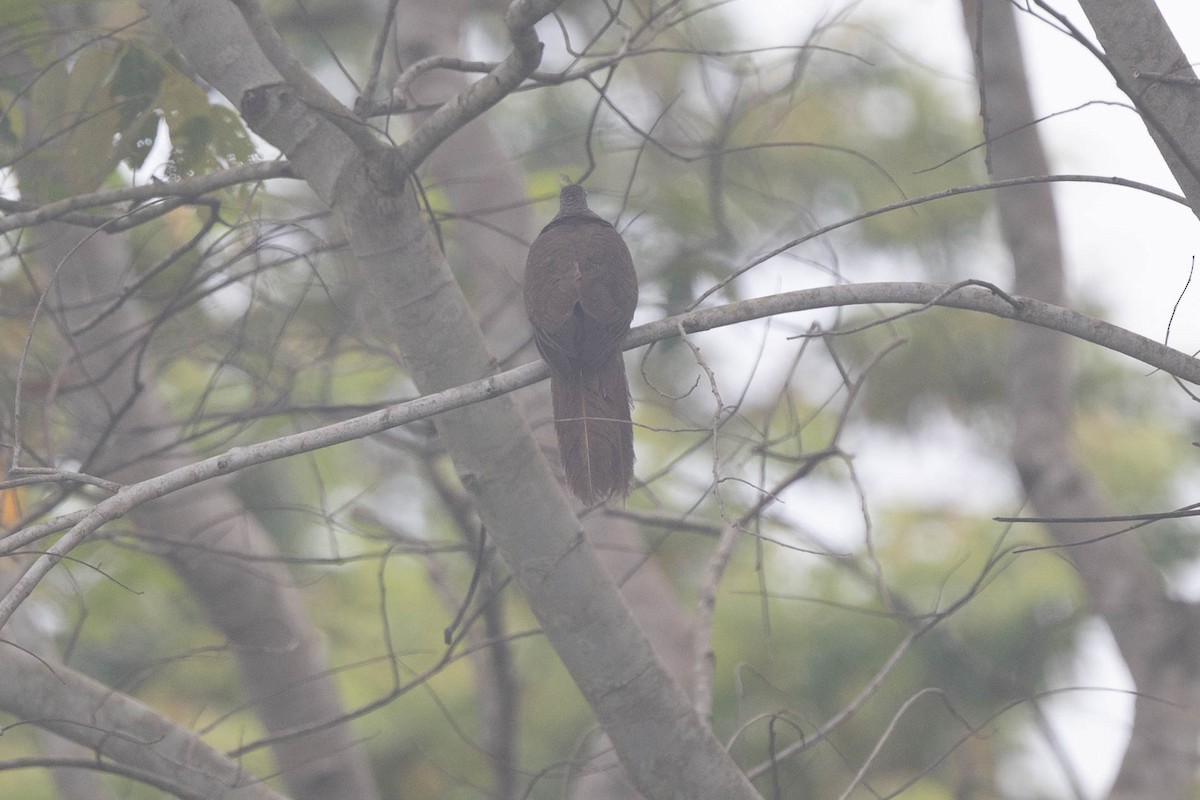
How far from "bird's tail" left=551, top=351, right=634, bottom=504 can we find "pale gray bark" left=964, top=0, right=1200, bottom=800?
1972 millimetres

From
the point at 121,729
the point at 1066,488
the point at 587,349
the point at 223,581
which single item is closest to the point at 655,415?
the point at 1066,488

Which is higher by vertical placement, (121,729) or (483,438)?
(483,438)

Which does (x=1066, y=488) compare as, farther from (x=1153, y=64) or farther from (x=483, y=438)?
(x=483, y=438)

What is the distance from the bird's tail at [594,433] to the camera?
7.55 ft

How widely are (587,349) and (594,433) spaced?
7.5 inches

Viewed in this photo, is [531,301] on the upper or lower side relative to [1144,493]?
lower

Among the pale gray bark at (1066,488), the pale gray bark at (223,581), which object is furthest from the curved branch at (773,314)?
the pale gray bark at (1066,488)

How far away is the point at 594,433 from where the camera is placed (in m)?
Result: 2.33

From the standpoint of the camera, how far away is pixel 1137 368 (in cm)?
712

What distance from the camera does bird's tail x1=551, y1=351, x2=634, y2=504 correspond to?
7.55 ft

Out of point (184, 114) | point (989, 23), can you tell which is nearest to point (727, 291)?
point (989, 23)

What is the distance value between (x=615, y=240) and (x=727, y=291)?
1583mm

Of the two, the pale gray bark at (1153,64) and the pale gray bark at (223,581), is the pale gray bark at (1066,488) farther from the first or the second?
the pale gray bark at (223,581)

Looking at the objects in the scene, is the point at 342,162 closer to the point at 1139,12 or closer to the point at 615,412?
the point at 615,412
